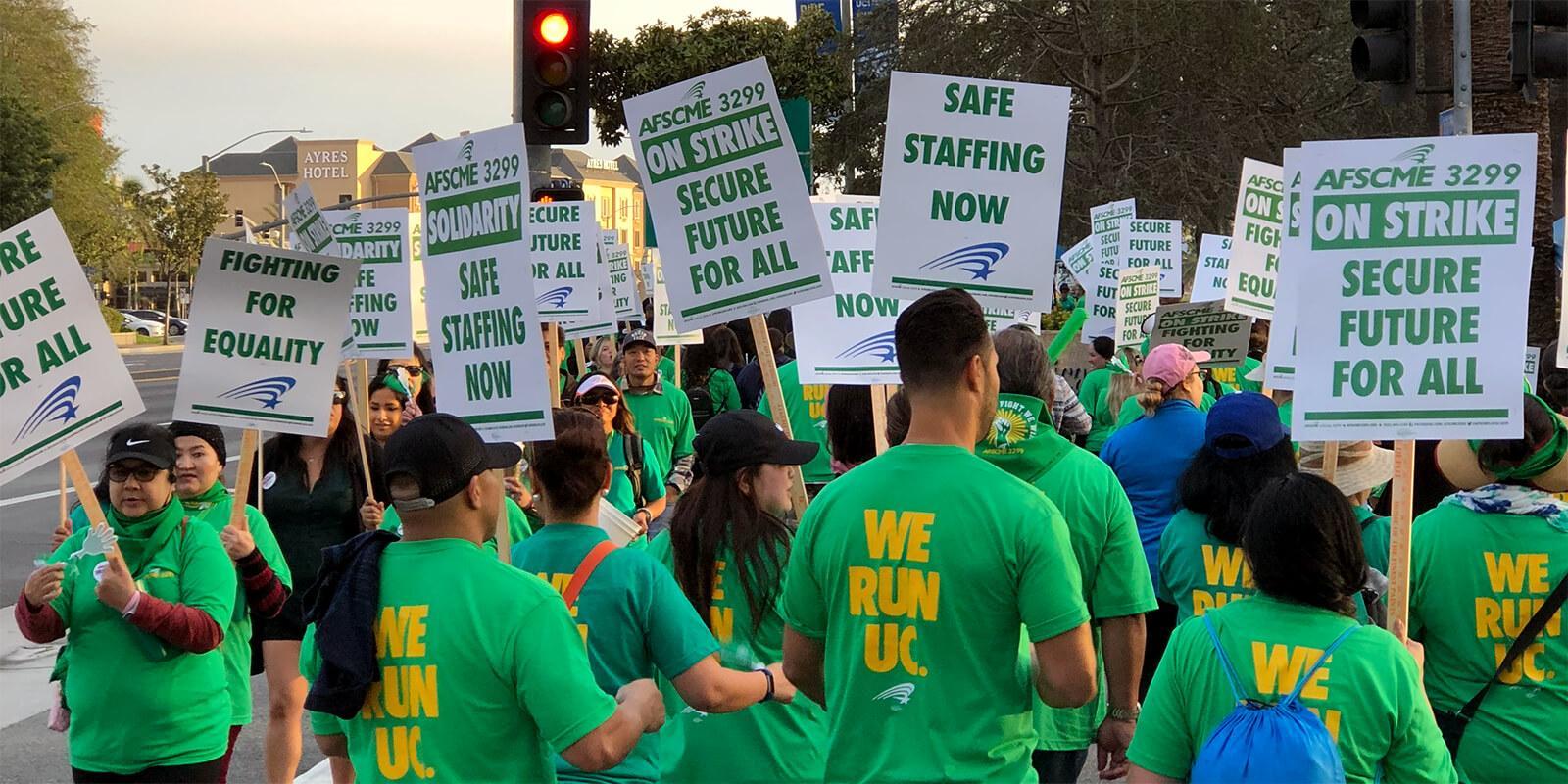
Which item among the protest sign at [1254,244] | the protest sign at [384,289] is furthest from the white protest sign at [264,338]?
the protest sign at [1254,244]

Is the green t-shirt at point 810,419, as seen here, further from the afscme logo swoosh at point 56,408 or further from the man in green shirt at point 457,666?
the man in green shirt at point 457,666

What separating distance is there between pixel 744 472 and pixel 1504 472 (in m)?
1.99

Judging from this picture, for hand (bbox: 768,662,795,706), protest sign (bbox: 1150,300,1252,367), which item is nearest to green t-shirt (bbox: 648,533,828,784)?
hand (bbox: 768,662,795,706)

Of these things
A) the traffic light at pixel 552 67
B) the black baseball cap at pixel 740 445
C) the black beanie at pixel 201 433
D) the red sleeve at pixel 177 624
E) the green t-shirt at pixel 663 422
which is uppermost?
the traffic light at pixel 552 67

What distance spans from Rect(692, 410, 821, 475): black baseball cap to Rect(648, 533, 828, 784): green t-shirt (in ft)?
0.81

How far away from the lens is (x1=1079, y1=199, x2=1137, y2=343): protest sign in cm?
1330

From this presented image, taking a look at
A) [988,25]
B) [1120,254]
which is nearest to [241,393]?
[1120,254]

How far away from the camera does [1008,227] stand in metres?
5.93

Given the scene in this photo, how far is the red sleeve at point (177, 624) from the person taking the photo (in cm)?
529

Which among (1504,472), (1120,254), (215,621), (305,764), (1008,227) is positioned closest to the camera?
(1504,472)

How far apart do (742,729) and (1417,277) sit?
2111 millimetres

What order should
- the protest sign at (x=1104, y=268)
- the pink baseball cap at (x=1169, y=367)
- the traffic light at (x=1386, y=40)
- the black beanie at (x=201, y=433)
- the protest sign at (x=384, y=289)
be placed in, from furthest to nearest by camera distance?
the protest sign at (x=1104, y=268) < the traffic light at (x=1386, y=40) < the protest sign at (x=384, y=289) < the pink baseball cap at (x=1169, y=367) < the black beanie at (x=201, y=433)

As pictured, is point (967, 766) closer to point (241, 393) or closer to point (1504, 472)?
point (1504, 472)

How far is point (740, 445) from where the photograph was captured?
4645mm
